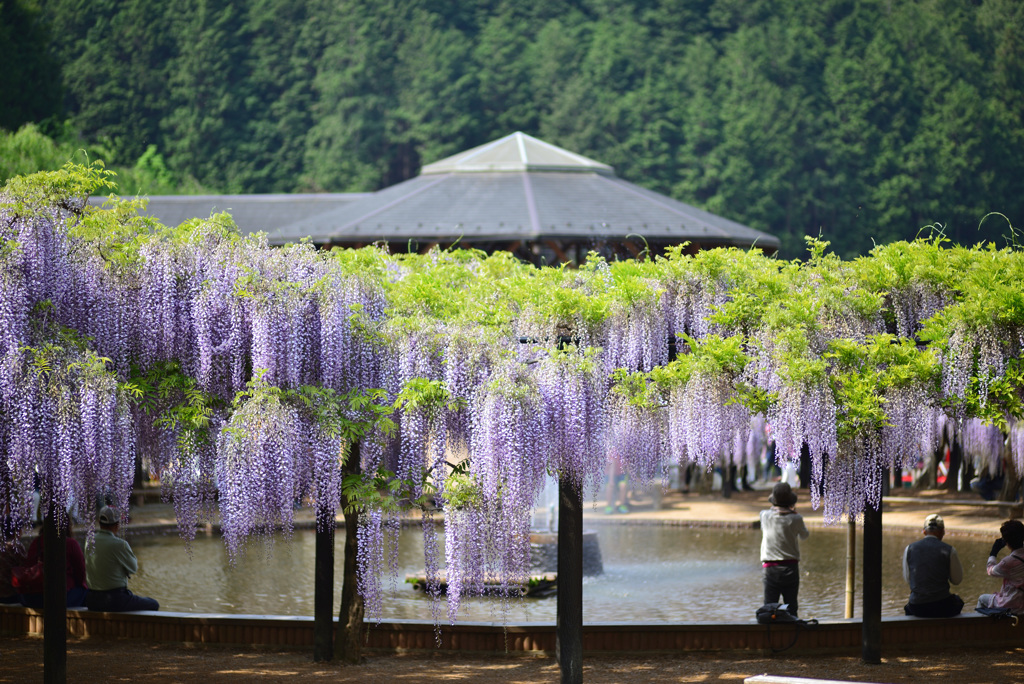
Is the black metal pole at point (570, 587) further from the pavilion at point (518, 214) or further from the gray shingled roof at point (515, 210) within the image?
the gray shingled roof at point (515, 210)

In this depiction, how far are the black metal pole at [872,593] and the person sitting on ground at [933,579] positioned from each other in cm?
81

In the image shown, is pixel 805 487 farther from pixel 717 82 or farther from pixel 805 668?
pixel 717 82

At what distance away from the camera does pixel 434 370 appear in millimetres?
9703

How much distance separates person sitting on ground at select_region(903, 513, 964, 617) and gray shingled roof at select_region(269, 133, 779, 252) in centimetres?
1568

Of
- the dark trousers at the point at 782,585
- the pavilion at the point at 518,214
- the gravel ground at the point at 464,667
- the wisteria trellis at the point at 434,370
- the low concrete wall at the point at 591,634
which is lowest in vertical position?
the gravel ground at the point at 464,667

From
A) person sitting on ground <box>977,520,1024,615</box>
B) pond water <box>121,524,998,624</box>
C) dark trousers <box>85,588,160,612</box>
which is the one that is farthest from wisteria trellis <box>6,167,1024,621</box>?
pond water <box>121,524,998,624</box>

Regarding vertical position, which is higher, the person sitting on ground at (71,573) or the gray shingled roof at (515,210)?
the gray shingled roof at (515,210)

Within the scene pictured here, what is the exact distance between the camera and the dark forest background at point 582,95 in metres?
53.1

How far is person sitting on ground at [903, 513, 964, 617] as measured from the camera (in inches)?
438

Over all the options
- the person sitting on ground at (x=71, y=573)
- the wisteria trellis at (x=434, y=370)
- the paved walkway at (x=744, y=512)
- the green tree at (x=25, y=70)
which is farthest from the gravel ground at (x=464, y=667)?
the green tree at (x=25, y=70)

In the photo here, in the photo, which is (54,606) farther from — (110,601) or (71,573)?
(71,573)

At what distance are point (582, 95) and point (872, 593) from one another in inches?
1954

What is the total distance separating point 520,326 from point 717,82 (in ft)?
166

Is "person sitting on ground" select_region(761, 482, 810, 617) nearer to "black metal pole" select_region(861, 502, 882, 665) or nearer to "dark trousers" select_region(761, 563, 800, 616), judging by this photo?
"dark trousers" select_region(761, 563, 800, 616)
